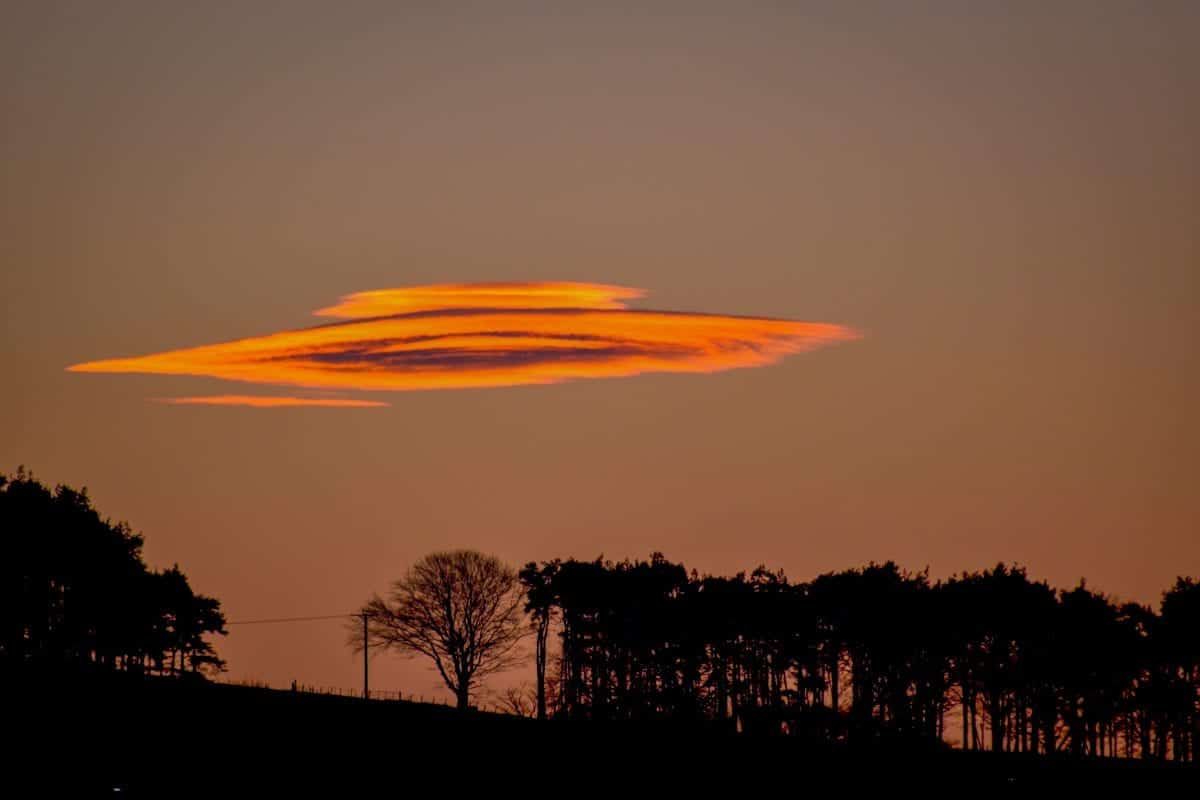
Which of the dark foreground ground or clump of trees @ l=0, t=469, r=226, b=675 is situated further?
clump of trees @ l=0, t=469, r=226, b=675

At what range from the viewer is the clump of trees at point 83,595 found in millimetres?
168875

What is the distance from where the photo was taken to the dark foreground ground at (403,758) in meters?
107

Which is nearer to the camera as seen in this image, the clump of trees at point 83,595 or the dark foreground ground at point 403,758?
the dark foreground ground at point 403,758

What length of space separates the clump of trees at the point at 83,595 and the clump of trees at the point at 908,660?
3920 centimetres

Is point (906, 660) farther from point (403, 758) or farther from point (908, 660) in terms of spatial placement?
point (403, 758)

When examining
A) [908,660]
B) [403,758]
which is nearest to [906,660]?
[908,660]

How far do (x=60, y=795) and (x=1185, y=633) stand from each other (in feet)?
308

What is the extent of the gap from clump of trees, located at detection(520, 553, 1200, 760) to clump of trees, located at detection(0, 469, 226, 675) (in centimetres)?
3920

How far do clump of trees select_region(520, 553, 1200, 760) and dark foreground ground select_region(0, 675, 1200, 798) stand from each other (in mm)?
26786

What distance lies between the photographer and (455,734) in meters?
127

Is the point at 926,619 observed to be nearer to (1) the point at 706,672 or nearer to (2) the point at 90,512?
(1) the point at 706,672

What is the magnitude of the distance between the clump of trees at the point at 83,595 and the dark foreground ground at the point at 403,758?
30457mm

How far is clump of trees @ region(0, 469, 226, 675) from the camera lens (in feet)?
554

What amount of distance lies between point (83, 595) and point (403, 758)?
232 ft
